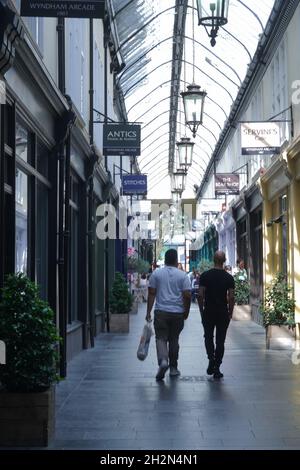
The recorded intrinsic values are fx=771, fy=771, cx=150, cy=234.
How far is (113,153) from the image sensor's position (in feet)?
57.1

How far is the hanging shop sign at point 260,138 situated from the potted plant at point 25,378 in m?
9.93

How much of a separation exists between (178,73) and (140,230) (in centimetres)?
1066

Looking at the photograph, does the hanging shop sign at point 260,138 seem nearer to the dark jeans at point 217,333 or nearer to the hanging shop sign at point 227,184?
the dark jeans at point 217,333

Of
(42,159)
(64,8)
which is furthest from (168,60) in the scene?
(64,8)

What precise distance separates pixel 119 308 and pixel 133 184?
705 centimetres

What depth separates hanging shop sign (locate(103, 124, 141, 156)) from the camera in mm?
17203

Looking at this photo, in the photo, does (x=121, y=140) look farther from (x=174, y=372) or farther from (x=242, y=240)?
(x=242, y=240)

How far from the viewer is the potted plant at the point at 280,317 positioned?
1457 centimetres

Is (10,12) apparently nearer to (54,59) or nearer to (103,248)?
(54,59)

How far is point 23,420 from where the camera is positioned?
659cm

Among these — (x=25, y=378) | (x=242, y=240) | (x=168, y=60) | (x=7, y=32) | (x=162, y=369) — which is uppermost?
(x=168, y=60)

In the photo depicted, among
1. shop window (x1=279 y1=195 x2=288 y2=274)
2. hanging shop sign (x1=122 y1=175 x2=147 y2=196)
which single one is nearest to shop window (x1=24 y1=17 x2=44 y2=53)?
shop window (x1=279 y1=195 x2=288 y2=274)

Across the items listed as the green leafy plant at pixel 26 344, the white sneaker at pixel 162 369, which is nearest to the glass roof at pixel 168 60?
the white sneaker at pixel 162 369
